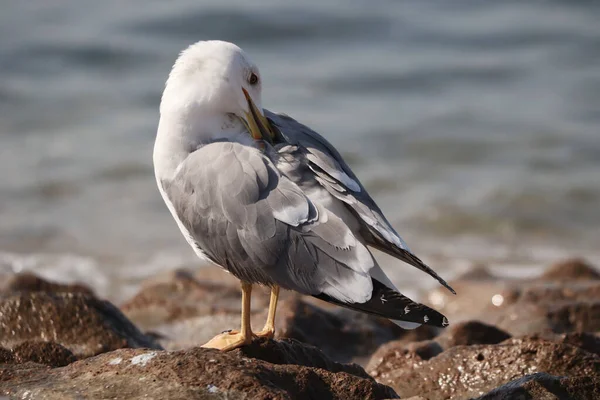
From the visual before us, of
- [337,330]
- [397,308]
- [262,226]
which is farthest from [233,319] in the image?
[397,308]

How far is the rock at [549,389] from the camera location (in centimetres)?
379

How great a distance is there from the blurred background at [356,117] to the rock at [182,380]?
5.50 metres

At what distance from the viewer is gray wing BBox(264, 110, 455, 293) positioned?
14.4 feet

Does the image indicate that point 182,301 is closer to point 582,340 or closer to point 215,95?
point 215,95

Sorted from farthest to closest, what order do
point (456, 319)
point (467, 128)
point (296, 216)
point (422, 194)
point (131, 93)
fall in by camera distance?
point (131, 93) → point (467, 128) → point (422, 194) → point (456, 319) → point (296, 216)

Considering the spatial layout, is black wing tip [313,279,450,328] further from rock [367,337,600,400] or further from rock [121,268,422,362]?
rock [121,268,422,362]

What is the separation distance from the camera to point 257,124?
481 centimetres

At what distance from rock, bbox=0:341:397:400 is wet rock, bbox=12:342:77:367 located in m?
0.48

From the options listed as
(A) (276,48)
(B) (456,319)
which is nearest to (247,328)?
(B) (456,319)

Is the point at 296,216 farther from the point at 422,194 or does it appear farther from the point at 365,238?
the point at 422,194

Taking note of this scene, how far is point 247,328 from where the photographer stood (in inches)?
179

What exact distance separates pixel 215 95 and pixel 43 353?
1.40 meters

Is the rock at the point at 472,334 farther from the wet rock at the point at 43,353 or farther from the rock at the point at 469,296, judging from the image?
the wet rock at the point at 43,353

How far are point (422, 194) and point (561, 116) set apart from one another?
117 inches
